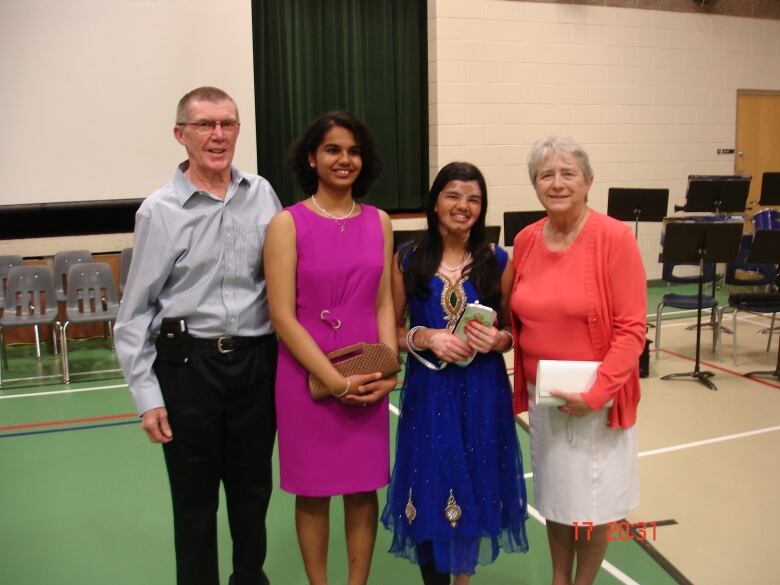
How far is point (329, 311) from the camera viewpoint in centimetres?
240

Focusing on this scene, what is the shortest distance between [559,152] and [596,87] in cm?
768

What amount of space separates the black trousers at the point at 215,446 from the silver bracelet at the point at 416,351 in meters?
0.44

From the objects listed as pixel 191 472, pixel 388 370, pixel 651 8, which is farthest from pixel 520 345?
pixel 651 8

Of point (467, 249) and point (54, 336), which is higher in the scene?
point (467, 249)

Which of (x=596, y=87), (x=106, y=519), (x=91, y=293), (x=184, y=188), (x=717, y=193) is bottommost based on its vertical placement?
(x=106, y=519)

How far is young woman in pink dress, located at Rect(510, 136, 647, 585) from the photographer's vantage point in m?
2.26

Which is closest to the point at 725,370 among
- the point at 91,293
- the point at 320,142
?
the point at 320,142

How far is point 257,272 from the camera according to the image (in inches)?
95.3

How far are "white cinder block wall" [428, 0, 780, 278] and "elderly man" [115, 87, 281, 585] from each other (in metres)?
6.58

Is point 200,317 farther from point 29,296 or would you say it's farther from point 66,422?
point 29,296

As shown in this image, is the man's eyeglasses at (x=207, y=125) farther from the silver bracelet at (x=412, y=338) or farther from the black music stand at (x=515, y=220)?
the black music stand at (x=515, y=220)

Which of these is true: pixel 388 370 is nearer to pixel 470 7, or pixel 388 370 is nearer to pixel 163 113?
pixel 163 113

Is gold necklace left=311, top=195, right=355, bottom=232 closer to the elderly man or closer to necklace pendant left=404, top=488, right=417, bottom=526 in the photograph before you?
the elderly man

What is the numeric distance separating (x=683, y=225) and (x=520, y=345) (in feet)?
11.7
